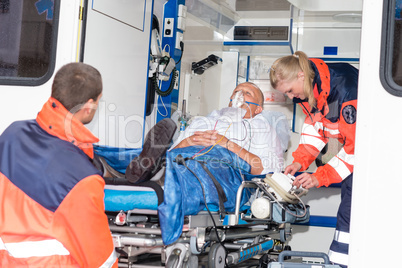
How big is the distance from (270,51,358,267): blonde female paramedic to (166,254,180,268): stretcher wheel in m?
1.00

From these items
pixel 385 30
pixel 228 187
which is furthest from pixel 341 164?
pixel 385 30

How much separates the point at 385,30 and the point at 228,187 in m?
1.51

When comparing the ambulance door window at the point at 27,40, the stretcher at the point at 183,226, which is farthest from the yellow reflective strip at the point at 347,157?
the ambulance door window at the point at 27,40

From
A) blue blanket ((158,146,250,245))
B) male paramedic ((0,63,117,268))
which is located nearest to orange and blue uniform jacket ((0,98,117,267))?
male paramedic ((0,63,117,268))

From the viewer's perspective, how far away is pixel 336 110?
352 centimetres

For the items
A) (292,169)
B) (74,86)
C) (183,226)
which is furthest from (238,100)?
(74,86)

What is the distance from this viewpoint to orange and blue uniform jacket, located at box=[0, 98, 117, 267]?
2064 mm

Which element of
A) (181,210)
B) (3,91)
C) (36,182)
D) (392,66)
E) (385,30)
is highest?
(385,30)

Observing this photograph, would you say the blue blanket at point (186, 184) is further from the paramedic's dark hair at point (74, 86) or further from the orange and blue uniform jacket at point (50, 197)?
the paramedic's dark hair at point (74, 86)

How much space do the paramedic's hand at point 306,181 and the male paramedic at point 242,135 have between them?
662 mm

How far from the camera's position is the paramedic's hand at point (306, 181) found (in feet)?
11.6

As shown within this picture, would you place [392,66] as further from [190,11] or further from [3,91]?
[190,11]

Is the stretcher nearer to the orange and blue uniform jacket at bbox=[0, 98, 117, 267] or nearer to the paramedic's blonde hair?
the paramedic's blonde hair

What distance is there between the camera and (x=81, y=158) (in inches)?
83.7
